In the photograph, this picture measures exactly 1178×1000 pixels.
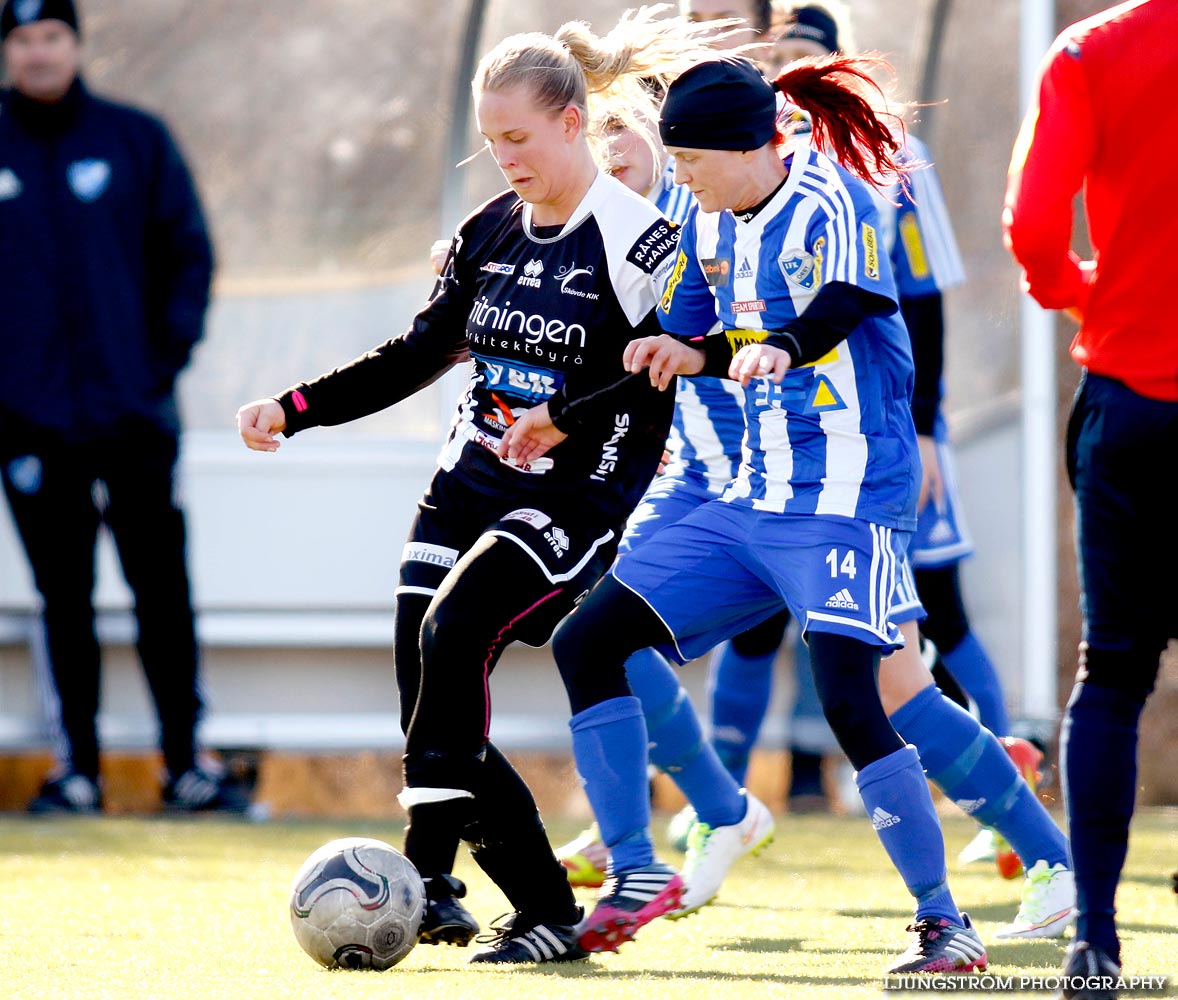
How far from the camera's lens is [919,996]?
3182 millimetres

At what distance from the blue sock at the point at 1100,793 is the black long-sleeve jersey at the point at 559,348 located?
1242mm

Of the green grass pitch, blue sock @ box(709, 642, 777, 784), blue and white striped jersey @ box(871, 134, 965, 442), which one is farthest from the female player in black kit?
blue sock @ box(709, 642, 777, 784)

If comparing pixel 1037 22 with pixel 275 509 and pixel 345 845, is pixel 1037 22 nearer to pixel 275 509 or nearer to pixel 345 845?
pixel 275 509

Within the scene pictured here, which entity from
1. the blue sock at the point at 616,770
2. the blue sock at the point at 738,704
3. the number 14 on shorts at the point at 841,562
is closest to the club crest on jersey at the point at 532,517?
→ the blue sock at the point at 616,770

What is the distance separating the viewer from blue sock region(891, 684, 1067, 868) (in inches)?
157

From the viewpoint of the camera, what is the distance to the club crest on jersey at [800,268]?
3.64 m

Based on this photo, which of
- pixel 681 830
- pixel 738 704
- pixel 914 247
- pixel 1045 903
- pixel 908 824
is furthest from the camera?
pixel 681 830

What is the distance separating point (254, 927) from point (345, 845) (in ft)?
2.33

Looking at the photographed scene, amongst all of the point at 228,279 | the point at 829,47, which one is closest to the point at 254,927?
the point at 829,47

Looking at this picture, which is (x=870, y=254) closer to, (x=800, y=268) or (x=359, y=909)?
(x=800, y=268)

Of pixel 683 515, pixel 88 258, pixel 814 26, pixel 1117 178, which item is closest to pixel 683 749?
pixel 683 515

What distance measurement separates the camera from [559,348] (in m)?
3.89

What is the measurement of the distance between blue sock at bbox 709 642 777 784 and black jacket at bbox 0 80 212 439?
Result: 8.15 feet

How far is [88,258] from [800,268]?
152 inches
